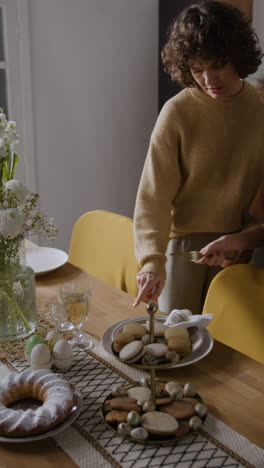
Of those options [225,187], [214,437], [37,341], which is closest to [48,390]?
[37,341]

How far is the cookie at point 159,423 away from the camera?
0.95 meters

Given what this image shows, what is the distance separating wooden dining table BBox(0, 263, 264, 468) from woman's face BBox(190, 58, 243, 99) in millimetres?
666

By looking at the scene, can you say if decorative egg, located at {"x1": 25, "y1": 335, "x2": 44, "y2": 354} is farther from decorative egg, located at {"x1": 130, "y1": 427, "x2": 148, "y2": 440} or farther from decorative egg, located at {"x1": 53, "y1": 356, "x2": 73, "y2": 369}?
decorative egg, located at {"x1": 130, "y1": 427, "x2": 148, "y2": 440}

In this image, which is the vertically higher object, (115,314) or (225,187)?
(225,187)

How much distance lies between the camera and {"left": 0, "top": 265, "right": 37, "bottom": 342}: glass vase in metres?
1.30

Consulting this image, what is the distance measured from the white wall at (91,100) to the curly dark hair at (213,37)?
1.59 metres

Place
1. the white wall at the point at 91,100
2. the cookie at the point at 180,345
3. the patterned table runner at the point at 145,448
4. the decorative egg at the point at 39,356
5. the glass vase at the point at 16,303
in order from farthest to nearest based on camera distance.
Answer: the white wall at the point at 91,100, the glass vase at the point at 16,303, the decorative egg at the point at 39,356, the cookie at the point at 180,345, the patterned table runner at the point at 145,448

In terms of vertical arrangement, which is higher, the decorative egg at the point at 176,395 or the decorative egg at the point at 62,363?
the decorative egg at the point at 176,395

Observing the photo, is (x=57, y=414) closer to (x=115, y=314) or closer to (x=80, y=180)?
(x=115, y=314)

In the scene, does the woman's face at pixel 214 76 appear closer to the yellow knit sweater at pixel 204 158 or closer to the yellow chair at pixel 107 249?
the yellow knit sweater at pixel 204 158

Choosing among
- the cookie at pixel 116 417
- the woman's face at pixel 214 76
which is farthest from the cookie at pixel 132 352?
the woman's face at pixel 214 76

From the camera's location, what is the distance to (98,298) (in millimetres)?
1580

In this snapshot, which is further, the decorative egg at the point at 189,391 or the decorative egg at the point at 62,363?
the decorative egg at the point at 62,363

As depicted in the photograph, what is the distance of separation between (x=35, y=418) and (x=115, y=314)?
535 mm
